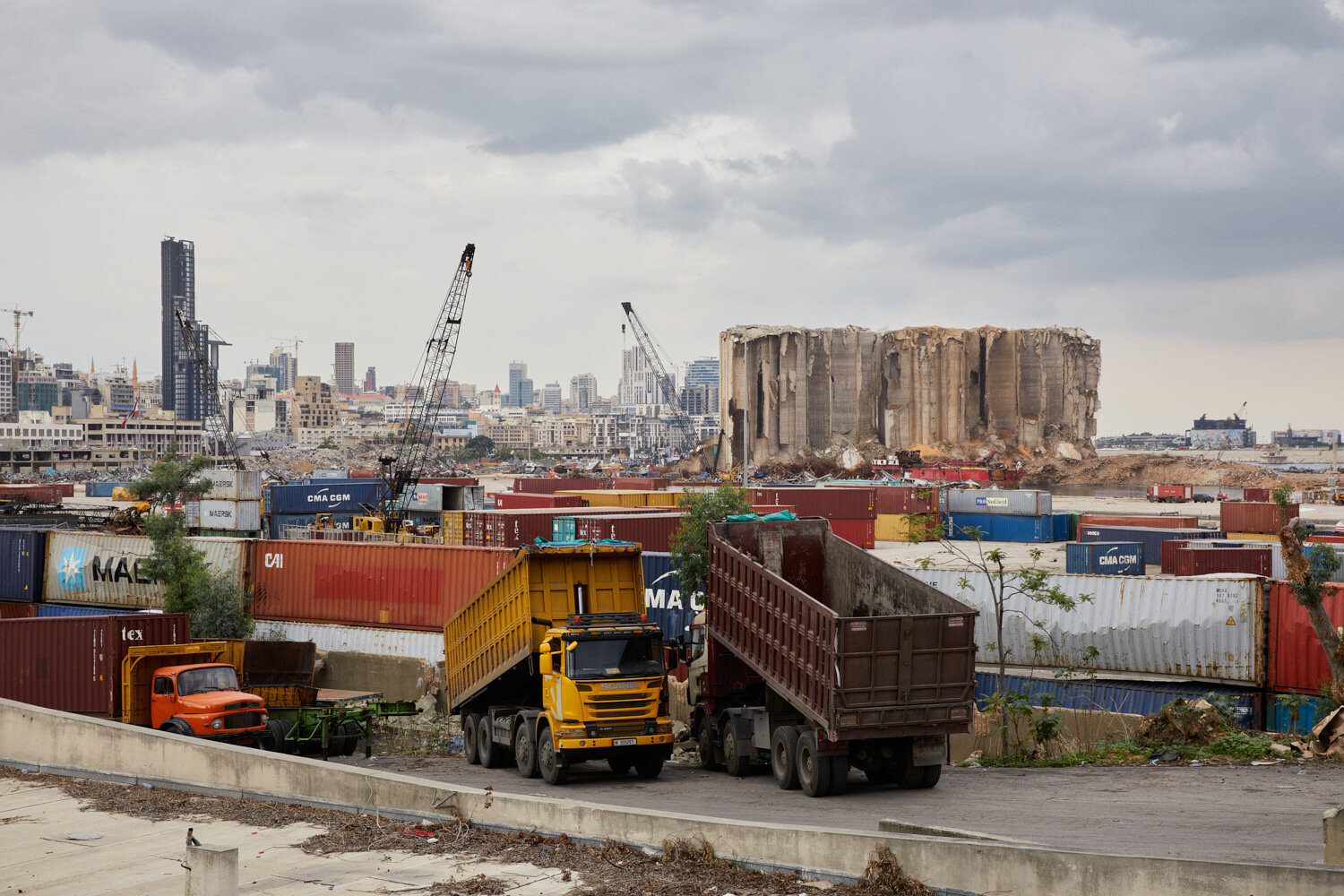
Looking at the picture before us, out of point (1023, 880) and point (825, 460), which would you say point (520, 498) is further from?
point (825, 460)

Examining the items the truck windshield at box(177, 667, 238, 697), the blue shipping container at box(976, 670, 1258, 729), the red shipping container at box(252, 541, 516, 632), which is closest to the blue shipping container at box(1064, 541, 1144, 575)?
the blue shipping container at box(976, 670, 1258, 729)

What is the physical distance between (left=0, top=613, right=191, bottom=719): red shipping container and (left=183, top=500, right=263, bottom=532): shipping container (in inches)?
1460

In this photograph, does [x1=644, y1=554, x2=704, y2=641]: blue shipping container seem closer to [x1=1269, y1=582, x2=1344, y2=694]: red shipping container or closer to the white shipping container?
the white shipping container

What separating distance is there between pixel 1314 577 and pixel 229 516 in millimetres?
51911

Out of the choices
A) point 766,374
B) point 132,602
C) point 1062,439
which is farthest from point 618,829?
point 1062,439

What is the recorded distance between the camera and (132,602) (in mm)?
37344

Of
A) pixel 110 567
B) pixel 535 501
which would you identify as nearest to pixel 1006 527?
pixel 535 501

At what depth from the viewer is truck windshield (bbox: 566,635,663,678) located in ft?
53.5

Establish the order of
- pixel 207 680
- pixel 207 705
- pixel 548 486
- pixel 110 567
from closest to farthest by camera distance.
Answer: pixel 207 705, pixel 207 680, pixel 110 567, pixel 548 486

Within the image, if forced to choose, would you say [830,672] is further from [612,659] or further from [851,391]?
[851,391]

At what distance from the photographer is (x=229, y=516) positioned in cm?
5888

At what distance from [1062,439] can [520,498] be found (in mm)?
147904

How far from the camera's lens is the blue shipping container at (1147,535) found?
56781mm

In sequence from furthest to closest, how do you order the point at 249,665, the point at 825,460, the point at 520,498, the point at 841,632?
1. the point at 825,460
2. the point at 520,498
3. the point at 249,665
4. the point at 841,632
